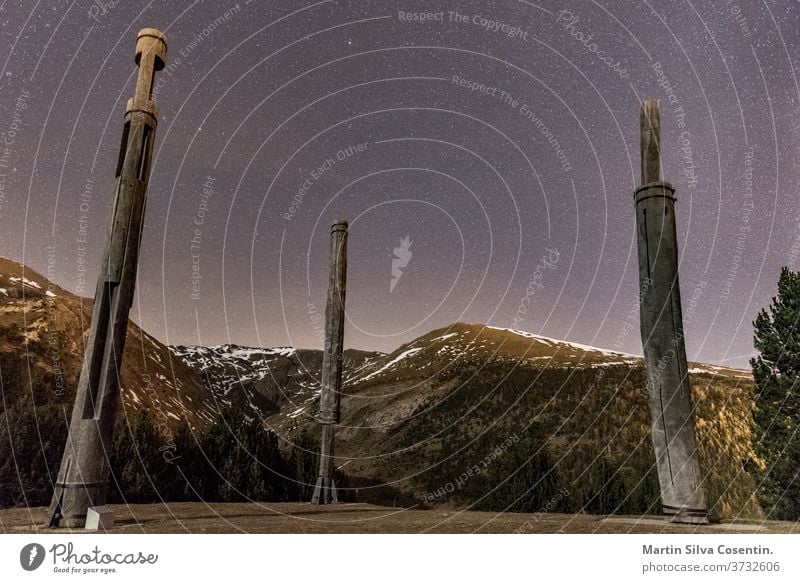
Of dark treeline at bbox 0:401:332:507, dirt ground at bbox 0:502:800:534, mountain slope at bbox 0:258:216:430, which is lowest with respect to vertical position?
dirt ground at bbox 0:502:800:534

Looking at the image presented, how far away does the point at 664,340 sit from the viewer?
23.2 feet

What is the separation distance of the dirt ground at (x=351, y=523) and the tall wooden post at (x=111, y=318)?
0.47 metres

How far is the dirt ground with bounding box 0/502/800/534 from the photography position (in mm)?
6664

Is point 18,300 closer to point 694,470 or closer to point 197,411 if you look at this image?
point 197,411

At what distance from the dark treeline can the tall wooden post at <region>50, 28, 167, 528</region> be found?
11.9 ft

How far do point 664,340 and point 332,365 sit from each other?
21.9ft

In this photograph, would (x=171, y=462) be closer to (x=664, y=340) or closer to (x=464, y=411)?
(x=664, y=340)

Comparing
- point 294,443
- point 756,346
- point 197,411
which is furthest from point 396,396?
point 294,443

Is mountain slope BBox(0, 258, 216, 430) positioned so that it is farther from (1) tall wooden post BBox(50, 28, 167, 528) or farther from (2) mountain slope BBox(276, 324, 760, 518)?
(1) tall wooden post BBox(50, 28, 167, 528)

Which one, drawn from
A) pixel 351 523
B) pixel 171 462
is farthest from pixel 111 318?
pixel 171 462

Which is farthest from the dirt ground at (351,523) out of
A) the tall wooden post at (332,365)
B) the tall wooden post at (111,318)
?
the tall wooden post at (332,365)

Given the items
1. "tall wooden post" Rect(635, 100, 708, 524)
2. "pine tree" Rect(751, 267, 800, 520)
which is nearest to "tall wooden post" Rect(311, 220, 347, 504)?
"tall wooden post" Rect(635, 100, 708, 524)
